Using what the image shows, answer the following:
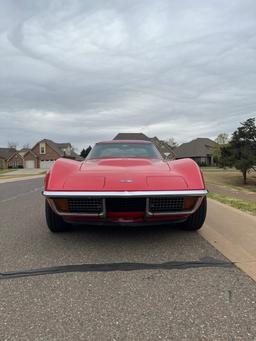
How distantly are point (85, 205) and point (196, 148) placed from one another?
276 feet

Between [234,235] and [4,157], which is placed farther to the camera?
[4,157]

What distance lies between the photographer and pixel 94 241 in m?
4.61

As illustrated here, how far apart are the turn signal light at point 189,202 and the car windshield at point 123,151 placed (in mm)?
1771

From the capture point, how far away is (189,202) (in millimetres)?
4184

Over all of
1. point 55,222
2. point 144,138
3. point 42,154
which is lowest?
point 42,154

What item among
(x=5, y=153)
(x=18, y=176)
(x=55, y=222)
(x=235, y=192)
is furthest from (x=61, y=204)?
(x=5, y=153)

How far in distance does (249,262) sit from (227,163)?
46.4 meters

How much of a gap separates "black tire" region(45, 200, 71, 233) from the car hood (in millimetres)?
752

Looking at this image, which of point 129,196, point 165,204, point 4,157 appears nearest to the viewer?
point 129,196

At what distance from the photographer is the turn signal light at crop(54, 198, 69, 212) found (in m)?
4.15

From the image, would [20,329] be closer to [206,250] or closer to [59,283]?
[59,283]

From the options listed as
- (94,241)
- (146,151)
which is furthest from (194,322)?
(146,151)

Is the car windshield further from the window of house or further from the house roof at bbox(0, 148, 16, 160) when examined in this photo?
the house roof at bbox(0, 148, 16, 160)

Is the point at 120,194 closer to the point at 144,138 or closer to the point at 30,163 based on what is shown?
the point at 144,138
